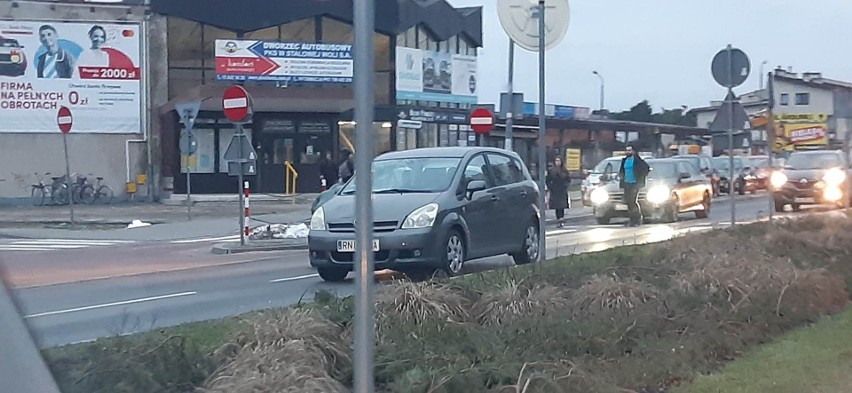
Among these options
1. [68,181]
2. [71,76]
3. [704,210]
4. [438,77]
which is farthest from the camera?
[438,77]

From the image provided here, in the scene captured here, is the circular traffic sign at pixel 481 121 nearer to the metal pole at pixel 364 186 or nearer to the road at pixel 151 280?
the road at pixel 151 280

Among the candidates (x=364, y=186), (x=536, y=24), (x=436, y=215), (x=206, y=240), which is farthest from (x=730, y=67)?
(x=206, y=240)

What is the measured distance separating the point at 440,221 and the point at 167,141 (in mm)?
28748

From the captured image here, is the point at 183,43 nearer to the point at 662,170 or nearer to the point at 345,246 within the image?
the point at 662,170

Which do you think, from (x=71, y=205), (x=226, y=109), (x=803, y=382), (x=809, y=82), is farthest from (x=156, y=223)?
(x=803, y=382)

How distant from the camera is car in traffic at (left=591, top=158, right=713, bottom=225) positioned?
1121 inches

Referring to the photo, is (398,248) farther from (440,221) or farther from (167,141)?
(167,141)

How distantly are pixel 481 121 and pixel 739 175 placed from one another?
20831 millimetres

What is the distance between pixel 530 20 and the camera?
532 inches

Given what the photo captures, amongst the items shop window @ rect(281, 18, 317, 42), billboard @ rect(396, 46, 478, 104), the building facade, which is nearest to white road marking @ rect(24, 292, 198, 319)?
the building facade

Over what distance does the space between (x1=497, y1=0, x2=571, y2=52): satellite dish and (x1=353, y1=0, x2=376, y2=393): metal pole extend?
8.55m

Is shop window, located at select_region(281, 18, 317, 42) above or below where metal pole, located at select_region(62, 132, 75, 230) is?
above

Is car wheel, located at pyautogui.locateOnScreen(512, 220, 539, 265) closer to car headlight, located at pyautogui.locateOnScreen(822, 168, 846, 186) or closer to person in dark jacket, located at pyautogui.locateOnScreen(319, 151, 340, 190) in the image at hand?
person in dark jacket, located at pyautogui.locateOnScreen(319, 151, 340, 190)

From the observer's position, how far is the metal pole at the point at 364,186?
16.0 feet
